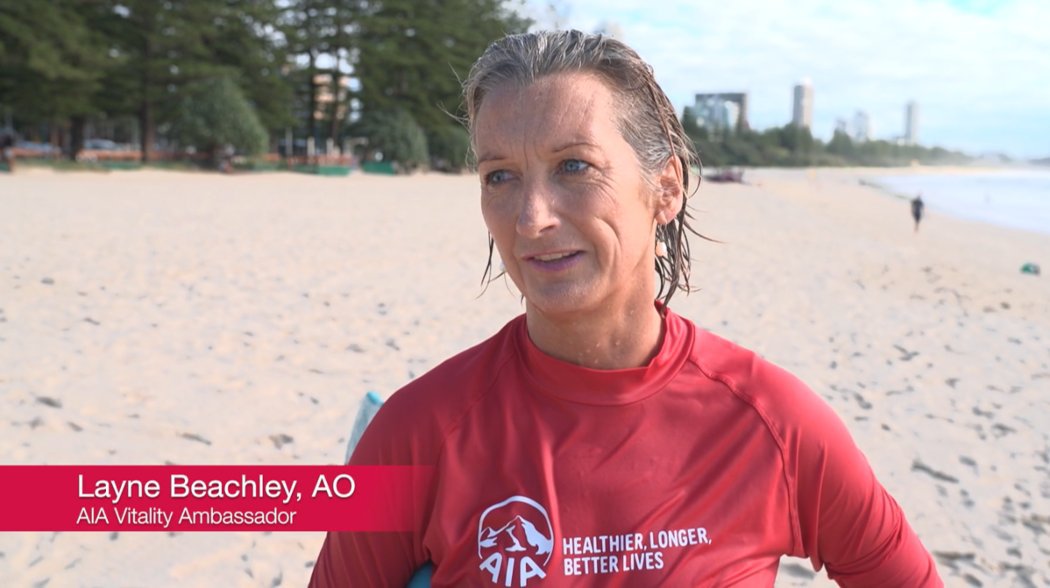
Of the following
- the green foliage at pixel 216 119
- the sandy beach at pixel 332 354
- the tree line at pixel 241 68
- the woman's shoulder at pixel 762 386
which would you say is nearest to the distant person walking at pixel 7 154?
the tree line at pixel 241 68

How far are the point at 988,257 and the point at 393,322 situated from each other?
16110 mm

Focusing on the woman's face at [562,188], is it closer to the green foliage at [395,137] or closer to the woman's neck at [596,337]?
the woman's neck at [596,337]

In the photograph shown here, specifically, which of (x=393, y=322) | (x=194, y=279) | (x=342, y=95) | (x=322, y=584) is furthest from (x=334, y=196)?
(x=342, y=95)

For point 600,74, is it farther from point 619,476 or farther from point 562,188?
point 619,476

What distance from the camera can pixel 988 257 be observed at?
1822 centimetres

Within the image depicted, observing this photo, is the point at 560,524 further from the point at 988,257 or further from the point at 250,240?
the point at 988,257

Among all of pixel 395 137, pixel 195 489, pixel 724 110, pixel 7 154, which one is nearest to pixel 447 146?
pixel 395 137

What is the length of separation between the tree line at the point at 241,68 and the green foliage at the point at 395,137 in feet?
0.21

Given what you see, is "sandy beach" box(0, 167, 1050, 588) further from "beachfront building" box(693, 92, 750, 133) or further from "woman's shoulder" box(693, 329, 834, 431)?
"beachfront building" box(693, 92, 750, 133)

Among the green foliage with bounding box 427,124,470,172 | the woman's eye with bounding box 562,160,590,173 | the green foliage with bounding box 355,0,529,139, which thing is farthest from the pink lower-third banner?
the green foliage with bounding box 427,124,470,172

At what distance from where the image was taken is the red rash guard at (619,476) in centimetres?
125

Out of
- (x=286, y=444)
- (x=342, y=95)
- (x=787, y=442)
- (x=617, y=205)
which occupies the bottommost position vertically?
(x=286, y=444)

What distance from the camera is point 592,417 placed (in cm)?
132

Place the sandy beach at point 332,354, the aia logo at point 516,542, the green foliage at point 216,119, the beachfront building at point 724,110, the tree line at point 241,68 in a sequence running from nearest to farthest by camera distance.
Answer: the aia logo at point 516,542
the sandy beach at point 332,354
the tree line at point 241,68
the green foliage at point 216,119
the beachfront building at point 724,110
